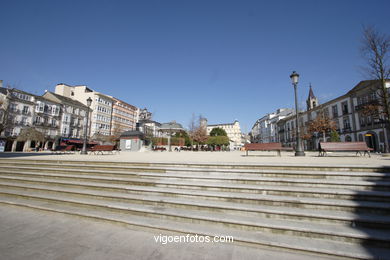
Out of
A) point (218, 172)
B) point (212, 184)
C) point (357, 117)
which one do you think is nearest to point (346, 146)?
point (218, 172)

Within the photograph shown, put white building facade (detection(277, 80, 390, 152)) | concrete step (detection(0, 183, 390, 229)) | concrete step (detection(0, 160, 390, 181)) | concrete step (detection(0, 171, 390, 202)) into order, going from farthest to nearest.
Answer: white building facade (detection(277, 80, 390, 152)) → concrete step (detection(0, 160, 390, 181)) → concrete step (detection(0, 171, 390, 202)) → concrete step (detection(0, 183, 390, 229))

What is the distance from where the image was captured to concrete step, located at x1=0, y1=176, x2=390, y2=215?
3.41m

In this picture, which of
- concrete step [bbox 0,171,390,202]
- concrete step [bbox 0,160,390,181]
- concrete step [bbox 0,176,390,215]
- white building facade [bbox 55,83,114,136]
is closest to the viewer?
concrete step [bbox 0,176,390,215]

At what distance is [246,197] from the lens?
3.97m

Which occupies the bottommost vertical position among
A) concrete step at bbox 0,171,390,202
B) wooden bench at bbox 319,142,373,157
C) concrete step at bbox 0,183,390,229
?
concrete step at bbox 0,183,390,229

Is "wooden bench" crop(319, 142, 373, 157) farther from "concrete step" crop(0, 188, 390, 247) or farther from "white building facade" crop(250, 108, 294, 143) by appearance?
"white building facade" crop(250, 108, 294, 143)

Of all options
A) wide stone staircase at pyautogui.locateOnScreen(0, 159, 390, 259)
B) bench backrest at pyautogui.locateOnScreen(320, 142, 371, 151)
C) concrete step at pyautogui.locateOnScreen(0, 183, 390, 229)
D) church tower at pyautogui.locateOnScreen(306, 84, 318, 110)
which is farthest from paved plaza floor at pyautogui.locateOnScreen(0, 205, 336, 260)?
church tower at pyautogui.locateOnScreen(306, 84, 318, 110)

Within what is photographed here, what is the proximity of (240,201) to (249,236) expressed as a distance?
3.26 ft

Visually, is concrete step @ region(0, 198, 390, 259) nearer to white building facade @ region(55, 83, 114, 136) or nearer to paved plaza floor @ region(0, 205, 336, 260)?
paved plaza floor @ region(0, 205, 336, 260)

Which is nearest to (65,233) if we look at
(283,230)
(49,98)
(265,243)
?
(265,243)

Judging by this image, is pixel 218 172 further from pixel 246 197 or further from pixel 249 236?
pixel 249 236

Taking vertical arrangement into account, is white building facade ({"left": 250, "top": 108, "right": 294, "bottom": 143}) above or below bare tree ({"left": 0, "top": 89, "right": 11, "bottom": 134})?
above

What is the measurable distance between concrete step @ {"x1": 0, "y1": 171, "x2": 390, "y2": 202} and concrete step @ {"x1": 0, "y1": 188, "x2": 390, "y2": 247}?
2.67 feet

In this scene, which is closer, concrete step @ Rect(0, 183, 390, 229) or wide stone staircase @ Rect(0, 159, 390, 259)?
wide stone staircase @ Rect(0, 159, 390, 259)
